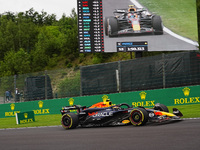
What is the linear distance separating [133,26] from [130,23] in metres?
0.27

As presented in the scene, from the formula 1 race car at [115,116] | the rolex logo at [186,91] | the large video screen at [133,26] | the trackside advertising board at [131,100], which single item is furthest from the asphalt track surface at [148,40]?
the formula 1 race car at [115,116]

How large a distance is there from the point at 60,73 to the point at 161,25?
321 inches

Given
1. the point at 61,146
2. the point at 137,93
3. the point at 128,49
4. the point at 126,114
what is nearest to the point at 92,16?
the point at 128,49

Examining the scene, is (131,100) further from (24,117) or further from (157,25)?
(157,25)

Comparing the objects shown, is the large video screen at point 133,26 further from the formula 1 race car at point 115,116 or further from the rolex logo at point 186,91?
the formula 1 race car at point 115,116

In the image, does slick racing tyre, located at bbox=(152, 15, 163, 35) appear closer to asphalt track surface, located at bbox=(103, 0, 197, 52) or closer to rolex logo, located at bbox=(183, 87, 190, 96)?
asphalt track surface, located at bbox=(103, 0, 197, 52)

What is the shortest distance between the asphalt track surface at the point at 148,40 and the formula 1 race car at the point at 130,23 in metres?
0.28

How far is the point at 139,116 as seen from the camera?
9.69 m

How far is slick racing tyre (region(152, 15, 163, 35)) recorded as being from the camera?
23.9 metres

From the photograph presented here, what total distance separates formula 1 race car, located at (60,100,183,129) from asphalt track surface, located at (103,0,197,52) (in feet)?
39.1

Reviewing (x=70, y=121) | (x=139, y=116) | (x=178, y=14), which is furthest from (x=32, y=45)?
(x=139, y=116)

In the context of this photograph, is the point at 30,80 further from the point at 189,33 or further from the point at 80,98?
the point at 189,33

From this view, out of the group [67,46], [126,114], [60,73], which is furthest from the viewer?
[67,46]

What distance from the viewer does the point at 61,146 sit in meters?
6.95
